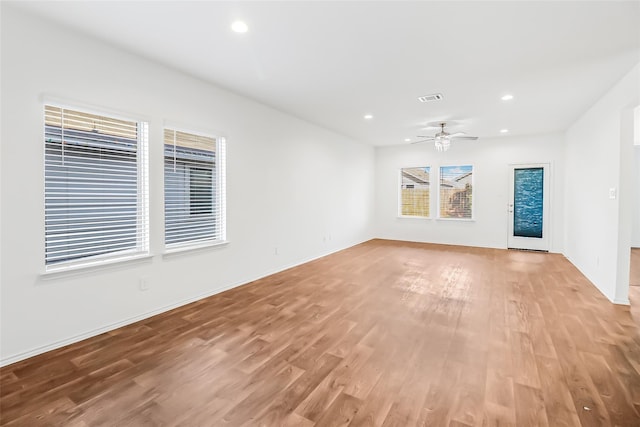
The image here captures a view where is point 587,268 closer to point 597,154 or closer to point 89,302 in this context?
point 597,154

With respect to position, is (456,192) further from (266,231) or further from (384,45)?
(384,45)

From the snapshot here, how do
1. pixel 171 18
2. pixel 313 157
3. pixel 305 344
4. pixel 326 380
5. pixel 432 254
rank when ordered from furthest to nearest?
pixel 432 254 < pixel 313 157 < pixel 305 344 < pixel 171 18 < pixel 326 380

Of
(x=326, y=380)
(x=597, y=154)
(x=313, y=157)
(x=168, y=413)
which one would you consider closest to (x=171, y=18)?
(x=168, y=413)

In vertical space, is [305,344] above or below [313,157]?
below

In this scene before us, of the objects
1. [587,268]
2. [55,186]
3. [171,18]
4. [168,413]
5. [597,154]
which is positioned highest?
[171,18]

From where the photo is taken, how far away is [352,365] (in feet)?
7.91

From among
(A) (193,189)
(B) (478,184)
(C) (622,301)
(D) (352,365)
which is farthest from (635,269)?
(A) (193,189)

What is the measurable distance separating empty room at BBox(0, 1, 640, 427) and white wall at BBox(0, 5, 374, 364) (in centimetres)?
2

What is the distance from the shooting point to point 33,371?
91.6 inches

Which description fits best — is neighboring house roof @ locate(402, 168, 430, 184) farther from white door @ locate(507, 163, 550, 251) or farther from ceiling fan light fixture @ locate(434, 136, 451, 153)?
ceiling fan light fixture @ locate(434, 136, 451, 153)

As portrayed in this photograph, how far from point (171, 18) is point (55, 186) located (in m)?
1.77

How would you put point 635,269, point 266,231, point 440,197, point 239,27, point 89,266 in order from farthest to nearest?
point 440,197 → point 635,269 → point 266,231 → point 89,266 → point 239,27

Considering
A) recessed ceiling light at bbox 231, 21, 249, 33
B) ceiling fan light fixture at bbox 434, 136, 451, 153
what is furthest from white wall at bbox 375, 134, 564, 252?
recessed ceiling light at bbox 231, 21, 249, 33

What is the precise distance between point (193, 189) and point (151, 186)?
609 millimetres
